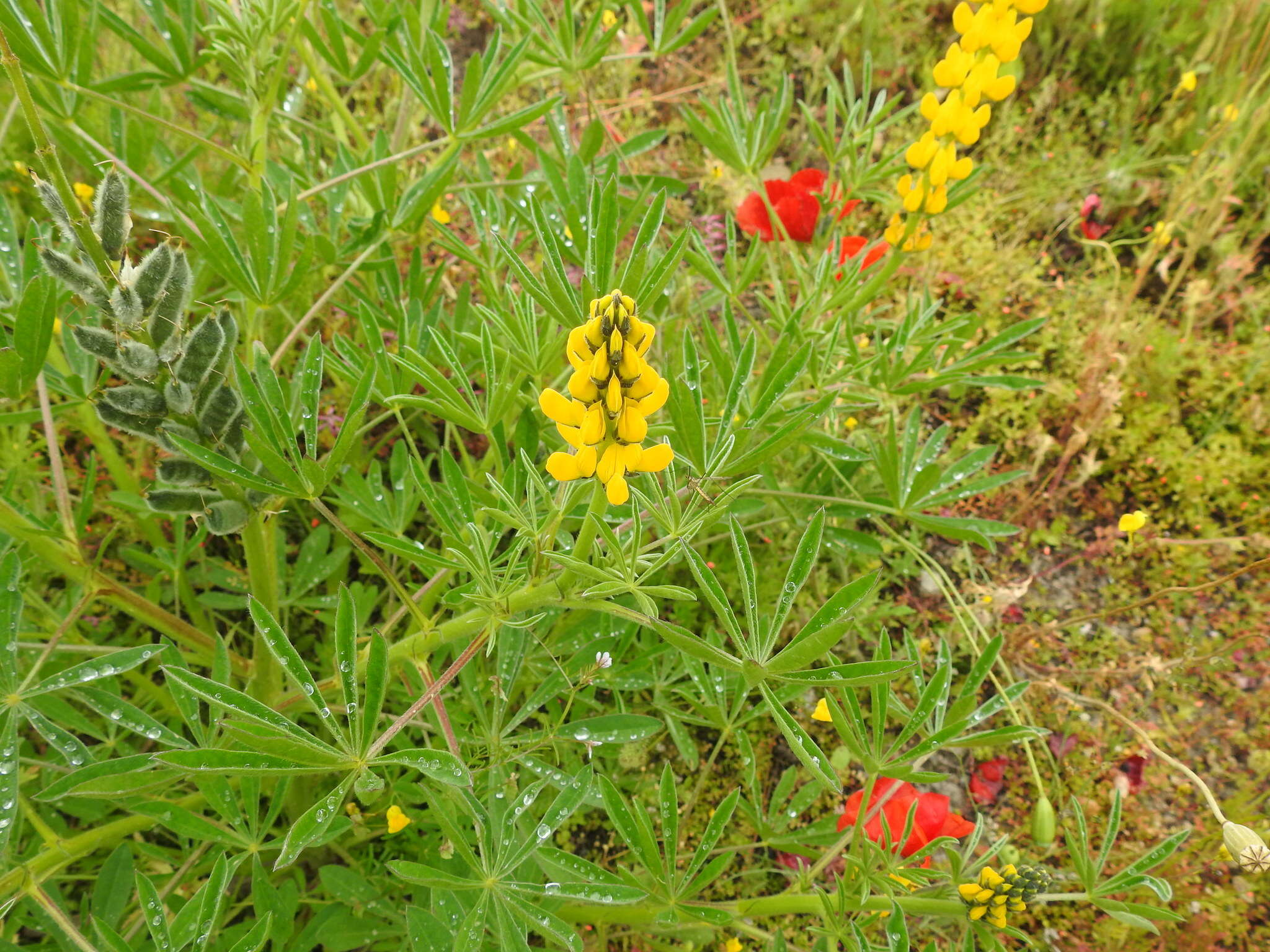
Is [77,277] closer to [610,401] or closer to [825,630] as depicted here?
[610,401]

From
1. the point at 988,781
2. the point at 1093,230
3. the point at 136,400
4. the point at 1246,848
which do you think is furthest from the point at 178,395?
the point at 1093,230

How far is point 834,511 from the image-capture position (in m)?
1.38

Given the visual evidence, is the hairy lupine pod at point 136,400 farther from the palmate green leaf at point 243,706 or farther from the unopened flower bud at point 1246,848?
the unopened flower bud at point 1246,848

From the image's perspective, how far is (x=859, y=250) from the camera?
1611 millimetres

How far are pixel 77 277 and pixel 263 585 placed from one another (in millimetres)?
529

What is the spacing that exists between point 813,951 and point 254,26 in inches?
57.0

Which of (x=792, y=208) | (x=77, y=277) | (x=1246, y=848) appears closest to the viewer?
(x=77, y=277)

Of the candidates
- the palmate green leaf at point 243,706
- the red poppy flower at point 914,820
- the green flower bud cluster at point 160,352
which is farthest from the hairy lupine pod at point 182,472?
the red poppy flower at point 914,820

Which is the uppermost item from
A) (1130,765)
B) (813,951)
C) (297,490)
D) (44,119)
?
(44,119)

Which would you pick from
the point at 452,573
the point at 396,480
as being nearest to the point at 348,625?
the point at 452,573

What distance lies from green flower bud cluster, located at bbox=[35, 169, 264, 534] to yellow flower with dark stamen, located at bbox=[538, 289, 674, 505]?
0.41 metres

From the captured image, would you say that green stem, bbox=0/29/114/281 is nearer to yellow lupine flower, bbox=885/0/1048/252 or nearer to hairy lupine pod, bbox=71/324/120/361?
hairy lupine pod, bbox=71/324/120/361

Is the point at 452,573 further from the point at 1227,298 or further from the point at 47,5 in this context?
the point at 1227,298

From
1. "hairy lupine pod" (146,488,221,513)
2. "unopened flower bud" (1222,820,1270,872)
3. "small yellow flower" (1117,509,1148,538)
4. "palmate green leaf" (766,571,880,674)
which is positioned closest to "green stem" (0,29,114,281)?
"hairy lupine pod" (146,488,221,513)
